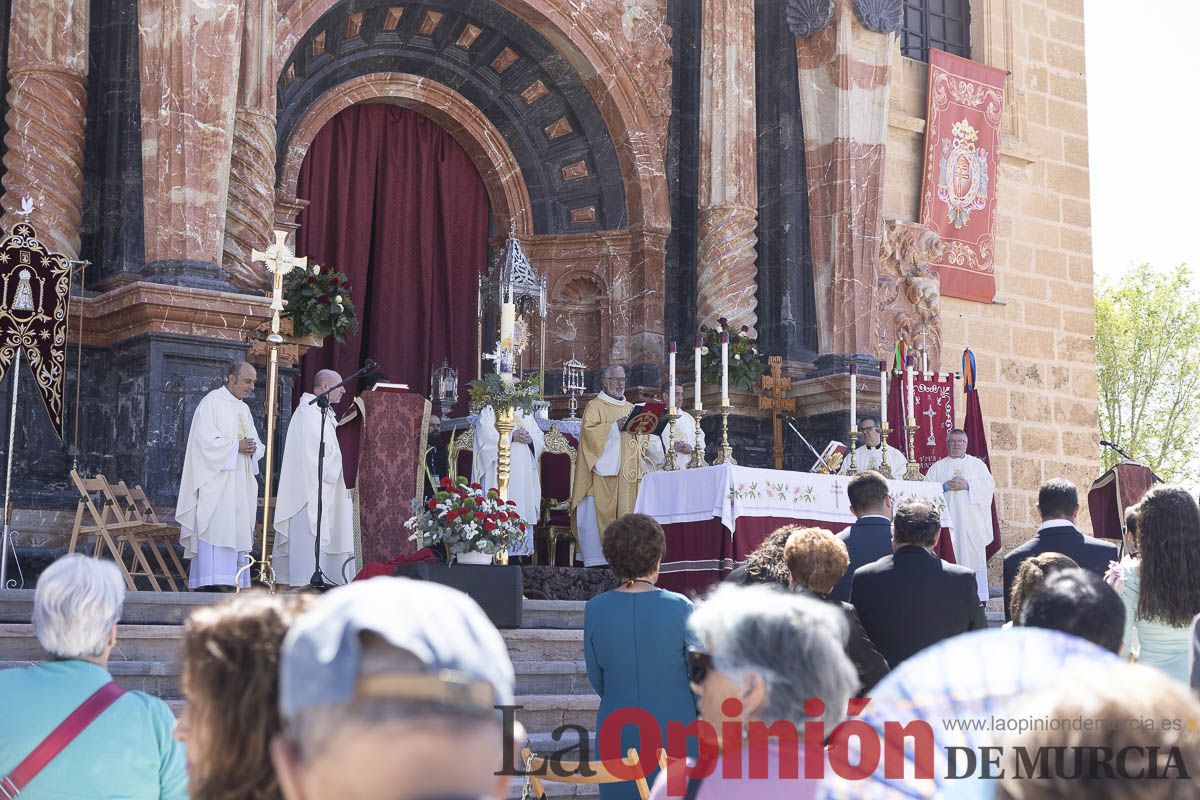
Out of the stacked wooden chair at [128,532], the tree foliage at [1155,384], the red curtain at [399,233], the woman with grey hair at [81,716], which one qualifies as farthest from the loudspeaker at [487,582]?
the tree foliage at [1155,384]

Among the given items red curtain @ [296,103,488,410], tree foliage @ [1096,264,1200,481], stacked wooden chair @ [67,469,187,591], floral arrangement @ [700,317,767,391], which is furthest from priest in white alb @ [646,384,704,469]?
tree foliage @ [1096,264,1200,481]

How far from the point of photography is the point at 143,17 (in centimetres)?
1018

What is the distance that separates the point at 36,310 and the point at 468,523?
3.57 metres

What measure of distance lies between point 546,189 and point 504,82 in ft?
3.59

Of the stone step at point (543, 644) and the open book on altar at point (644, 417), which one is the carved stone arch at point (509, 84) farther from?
the stone step at point (543, 644)

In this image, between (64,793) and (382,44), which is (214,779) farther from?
(382,44)

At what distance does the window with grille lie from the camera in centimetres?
1548

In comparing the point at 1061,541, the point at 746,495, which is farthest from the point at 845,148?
the point at 1061,541

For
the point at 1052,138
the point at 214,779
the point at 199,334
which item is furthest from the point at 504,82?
the point at 214,779

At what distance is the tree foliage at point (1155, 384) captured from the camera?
23.8 m

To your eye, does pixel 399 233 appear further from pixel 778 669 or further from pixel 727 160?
pixel 778 669

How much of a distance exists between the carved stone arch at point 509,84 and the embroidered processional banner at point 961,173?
363 centimetres

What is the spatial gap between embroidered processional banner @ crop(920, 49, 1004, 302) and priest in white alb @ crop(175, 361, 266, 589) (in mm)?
7982

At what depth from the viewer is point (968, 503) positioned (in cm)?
1172
